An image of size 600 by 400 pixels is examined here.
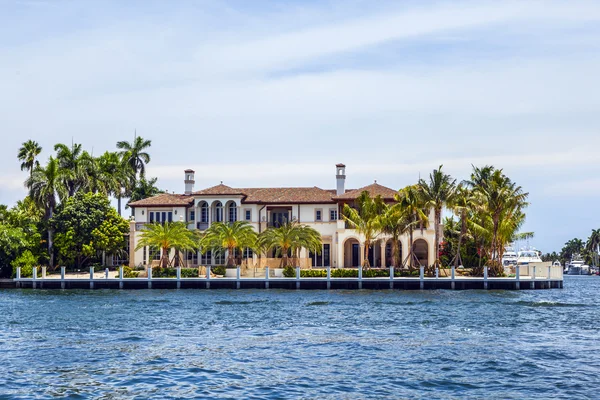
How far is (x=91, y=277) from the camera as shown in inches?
2569

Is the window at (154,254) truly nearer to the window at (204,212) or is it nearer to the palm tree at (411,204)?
the window at (204,212)

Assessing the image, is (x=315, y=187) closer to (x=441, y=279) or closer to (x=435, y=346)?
(x=441, y=279)

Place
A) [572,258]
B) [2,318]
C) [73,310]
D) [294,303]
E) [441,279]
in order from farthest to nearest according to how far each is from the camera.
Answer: [572,258]
[441,279]
[294,303]
[73,310]
[2,318]

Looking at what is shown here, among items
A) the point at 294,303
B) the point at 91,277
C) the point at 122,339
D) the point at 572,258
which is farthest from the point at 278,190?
the point at 572,258

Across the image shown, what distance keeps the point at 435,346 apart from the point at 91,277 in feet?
137

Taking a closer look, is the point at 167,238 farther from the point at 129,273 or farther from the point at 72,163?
the point at 72,163

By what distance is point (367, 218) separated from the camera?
2778 inches

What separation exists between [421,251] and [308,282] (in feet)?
54.5

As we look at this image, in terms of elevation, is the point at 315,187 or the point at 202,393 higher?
the point at 315,187

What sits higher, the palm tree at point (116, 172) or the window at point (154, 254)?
the palm tree at point (116, 172)

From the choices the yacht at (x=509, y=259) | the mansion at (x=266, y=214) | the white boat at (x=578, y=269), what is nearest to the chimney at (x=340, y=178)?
the mansion at (x=266, y=214)

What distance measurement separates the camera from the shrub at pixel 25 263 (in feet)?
230

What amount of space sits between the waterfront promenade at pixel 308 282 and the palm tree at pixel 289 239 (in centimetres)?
338

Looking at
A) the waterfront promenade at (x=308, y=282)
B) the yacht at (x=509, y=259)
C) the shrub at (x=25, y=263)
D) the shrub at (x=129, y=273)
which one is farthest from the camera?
the yacht at (x=509, y=259)
